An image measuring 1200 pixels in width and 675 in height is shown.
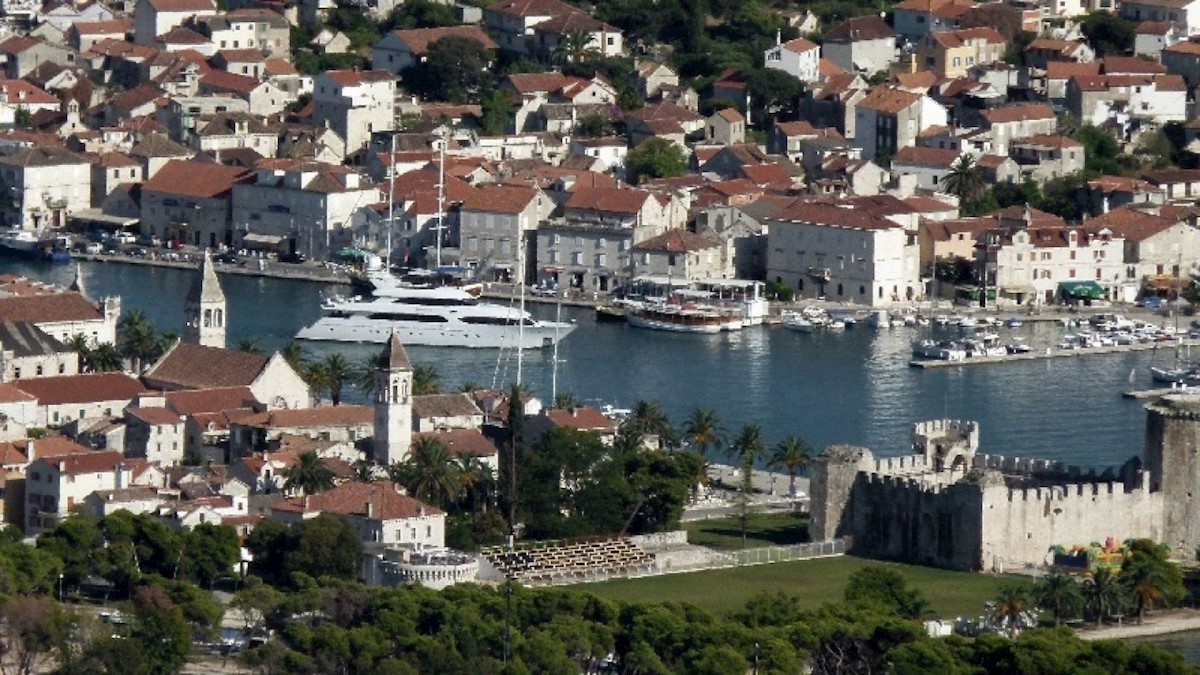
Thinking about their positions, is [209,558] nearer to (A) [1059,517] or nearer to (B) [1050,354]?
(A) [1059,517]

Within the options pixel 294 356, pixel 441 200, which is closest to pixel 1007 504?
pixel 294 356

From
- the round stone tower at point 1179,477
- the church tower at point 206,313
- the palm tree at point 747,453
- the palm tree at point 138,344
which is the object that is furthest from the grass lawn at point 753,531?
the palm tree at point 138,344

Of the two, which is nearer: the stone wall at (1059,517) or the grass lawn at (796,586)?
the grass lawn at (796,586)

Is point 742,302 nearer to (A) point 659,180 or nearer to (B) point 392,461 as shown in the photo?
(A) point 659,180

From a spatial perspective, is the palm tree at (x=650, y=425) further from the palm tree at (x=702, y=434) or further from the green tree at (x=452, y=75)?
the green tree at (x=452, y=75)

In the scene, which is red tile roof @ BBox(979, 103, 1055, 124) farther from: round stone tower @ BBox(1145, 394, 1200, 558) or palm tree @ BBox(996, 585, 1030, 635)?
palm tree @ BBox(996, 585, 1030, 635)

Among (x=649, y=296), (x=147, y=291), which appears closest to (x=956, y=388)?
(x=649, y=296)

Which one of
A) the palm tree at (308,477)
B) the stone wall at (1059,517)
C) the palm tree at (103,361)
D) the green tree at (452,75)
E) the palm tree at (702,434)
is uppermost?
the green tree at (452,75)
